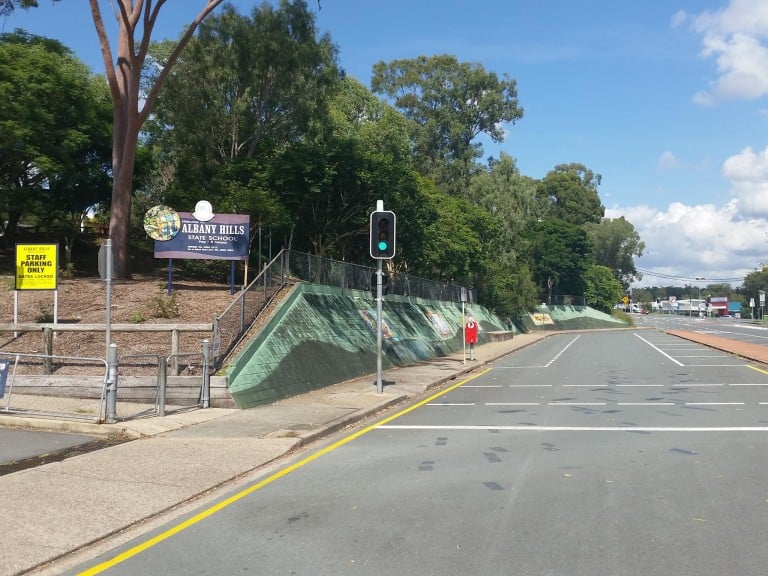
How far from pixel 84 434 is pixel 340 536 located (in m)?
6.54

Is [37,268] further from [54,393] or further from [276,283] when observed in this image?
[276,283]

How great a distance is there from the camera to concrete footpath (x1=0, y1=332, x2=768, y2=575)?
6008mm

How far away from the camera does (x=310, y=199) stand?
29.6 m

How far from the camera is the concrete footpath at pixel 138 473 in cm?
601

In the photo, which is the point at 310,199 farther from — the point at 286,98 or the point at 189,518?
the point at 189,518

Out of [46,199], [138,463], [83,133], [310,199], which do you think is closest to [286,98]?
[310,199]

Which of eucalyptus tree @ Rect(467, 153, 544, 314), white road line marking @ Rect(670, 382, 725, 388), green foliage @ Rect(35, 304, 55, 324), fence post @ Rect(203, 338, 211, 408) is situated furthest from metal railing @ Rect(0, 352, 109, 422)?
eucalyptus tree @ Rect(467, 153, 544, 314)

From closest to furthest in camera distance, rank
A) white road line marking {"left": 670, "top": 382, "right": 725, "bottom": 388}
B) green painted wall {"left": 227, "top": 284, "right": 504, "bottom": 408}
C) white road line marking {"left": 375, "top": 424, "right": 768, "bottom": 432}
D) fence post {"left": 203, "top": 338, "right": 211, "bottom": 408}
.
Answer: white road line marking {"left": 375, "top": 424, "right": 768, "bottom": 432}
fence post {"left": 203, "top": 338, "right": 211, "bottom": 408}
green painted wall {"left": 227, "top": 284, "right": 504, "bottom": 408}
white road line marking {"left": 670, "top": 382, "right": 725, "bottom": 388}

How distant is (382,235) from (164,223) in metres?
7.12

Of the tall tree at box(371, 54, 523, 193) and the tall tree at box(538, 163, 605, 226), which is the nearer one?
the tall tree at box(371, 54, 523, 193)

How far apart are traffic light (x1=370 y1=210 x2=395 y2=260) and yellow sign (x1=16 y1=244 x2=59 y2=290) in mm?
7411

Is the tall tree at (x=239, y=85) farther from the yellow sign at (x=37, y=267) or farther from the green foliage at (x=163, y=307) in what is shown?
the yellow sign at (x=37, y=267)

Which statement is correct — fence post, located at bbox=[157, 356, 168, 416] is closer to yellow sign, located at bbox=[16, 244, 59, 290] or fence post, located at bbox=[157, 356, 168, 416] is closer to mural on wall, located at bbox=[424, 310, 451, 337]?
yellow sign, located at bbox=[16, 244, 59, 290]

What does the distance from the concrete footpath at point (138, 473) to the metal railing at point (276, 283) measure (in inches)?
77.8
